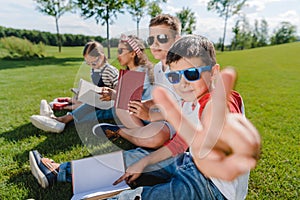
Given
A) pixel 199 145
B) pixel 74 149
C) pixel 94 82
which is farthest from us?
pixel 74 149

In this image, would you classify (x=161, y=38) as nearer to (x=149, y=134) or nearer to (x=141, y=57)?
(x=141, y=57)

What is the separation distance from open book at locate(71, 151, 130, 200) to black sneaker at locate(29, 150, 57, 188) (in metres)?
0.18

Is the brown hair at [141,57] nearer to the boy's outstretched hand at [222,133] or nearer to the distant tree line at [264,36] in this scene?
the boy's outstretched hand at [222,133]

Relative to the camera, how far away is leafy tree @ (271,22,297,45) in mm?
39969

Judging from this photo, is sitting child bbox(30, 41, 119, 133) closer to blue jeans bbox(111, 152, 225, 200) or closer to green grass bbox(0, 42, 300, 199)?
green grass bbox(0, 42, 300, 199)

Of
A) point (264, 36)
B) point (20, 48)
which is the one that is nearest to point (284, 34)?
Answer: point (264, 36)

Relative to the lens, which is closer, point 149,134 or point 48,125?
point 149,134

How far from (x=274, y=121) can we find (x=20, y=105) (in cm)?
392

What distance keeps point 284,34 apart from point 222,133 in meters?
46.9

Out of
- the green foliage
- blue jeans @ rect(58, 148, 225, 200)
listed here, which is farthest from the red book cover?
the green foliage

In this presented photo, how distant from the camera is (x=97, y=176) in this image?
164 cm

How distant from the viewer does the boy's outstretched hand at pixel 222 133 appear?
55 cm

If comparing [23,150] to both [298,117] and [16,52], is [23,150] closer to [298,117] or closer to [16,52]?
[298,117]

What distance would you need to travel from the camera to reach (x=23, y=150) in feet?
7.51
